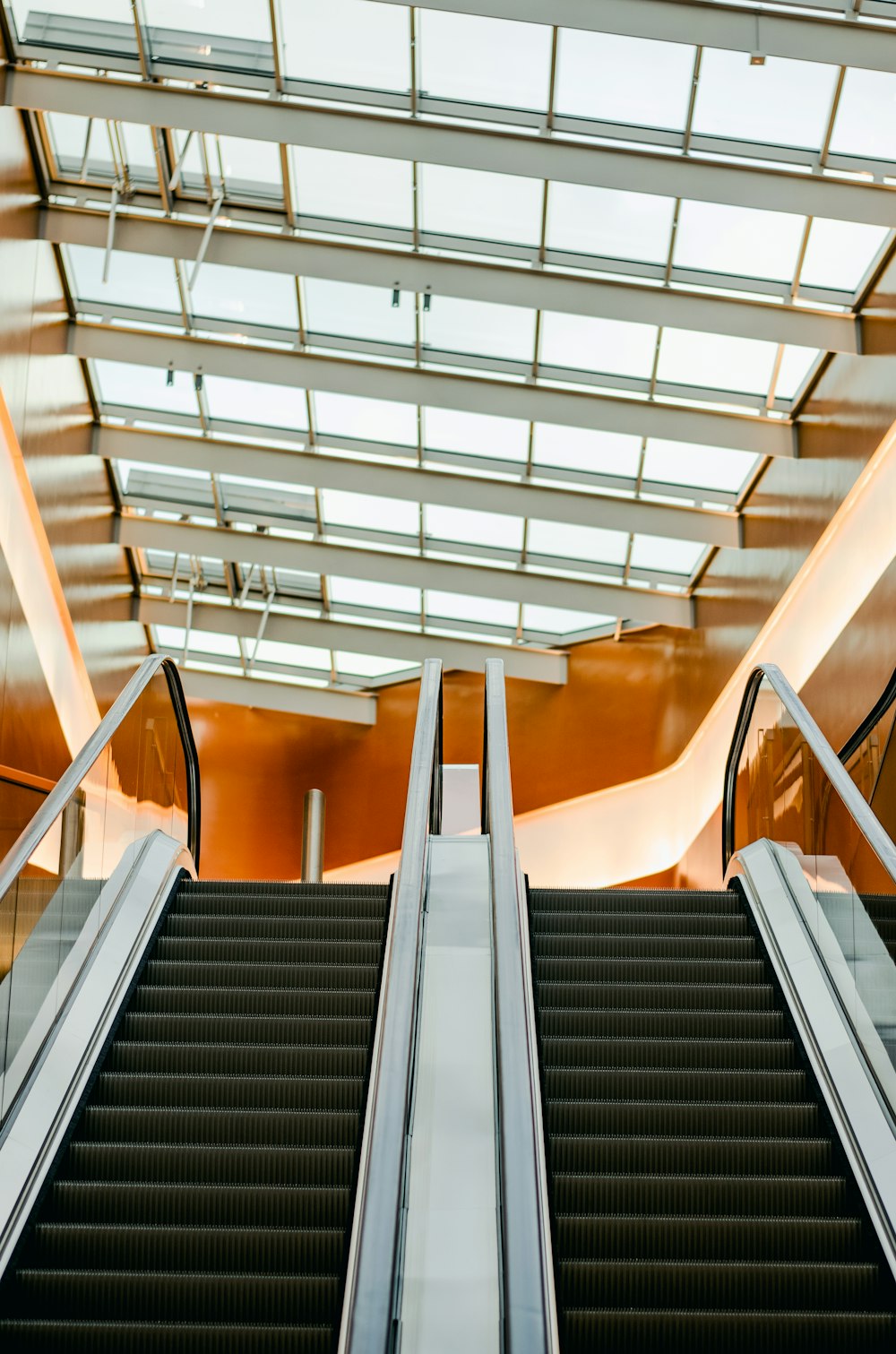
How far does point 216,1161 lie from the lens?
4457mm

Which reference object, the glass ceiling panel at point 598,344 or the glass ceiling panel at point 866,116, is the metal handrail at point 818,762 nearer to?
the glass ceiling panel at point 866,116

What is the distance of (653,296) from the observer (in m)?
12.1

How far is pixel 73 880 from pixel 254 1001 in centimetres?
82

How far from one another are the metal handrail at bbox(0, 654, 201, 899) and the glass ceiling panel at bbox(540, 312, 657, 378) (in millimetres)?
6272

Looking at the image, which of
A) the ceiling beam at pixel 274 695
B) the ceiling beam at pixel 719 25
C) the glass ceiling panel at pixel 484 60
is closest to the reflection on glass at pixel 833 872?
the ceiling beam at pixel 719 25

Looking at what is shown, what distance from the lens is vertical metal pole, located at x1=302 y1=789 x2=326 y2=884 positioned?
66.1ft

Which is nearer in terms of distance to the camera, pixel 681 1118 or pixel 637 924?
pixel 681 1118

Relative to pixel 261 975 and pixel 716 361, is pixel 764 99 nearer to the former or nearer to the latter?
pixel 716 361

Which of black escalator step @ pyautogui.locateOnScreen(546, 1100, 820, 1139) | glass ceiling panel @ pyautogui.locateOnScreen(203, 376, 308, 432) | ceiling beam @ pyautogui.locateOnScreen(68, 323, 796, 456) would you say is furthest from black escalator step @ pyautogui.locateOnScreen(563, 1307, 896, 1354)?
glass ceiling panel @ pyautogui.locateOnScreen(203, 376, 308, 432)

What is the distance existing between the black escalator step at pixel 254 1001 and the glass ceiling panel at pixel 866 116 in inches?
307

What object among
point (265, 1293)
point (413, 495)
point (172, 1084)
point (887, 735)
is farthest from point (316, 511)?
point (265, 1293)

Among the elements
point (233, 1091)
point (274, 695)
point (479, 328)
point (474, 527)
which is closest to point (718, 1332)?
point (233, 1091)

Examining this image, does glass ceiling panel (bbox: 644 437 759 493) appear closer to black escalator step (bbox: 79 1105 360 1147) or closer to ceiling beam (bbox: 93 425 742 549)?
ceiling beam (bbox: 93 425 742 549)

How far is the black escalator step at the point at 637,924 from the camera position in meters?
6.28
